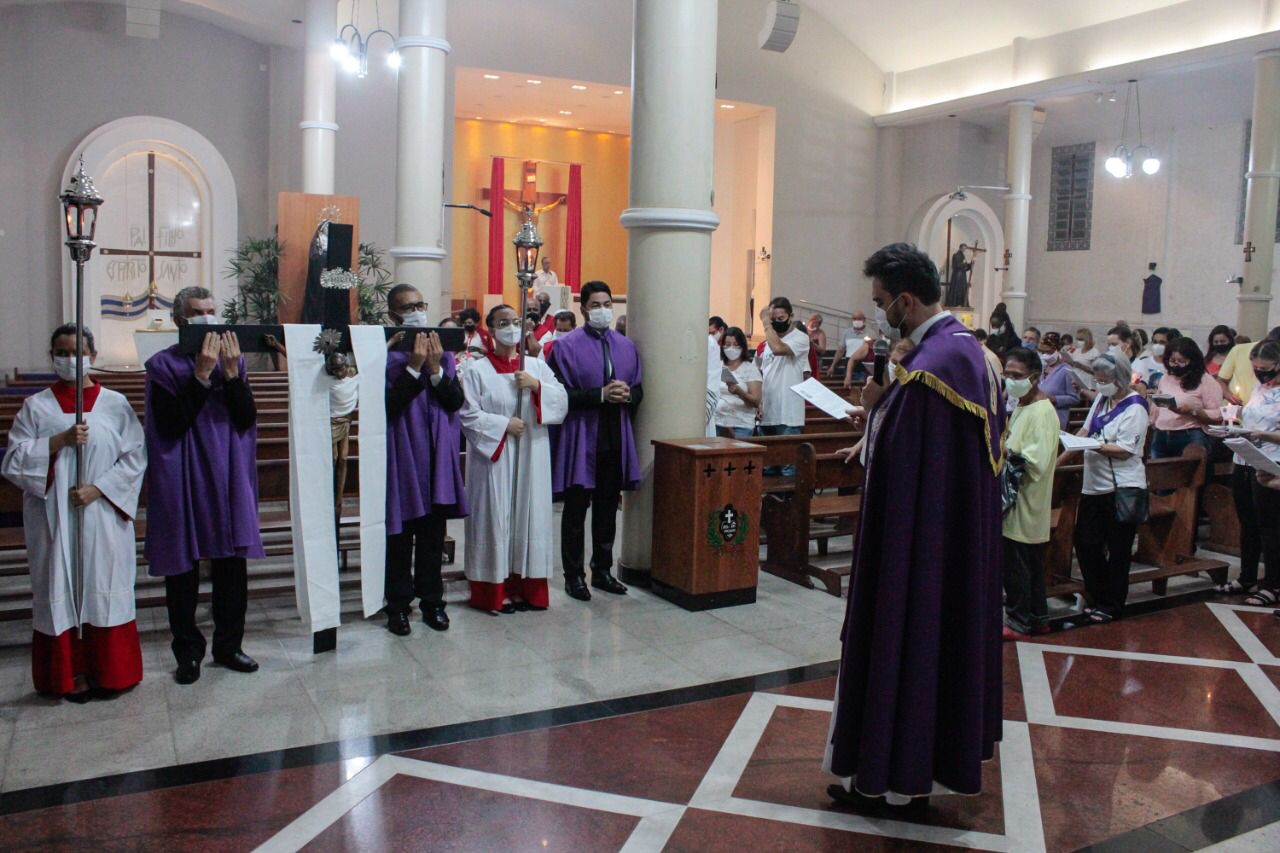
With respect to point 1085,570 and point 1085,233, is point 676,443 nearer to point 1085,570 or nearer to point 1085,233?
point 1085,570


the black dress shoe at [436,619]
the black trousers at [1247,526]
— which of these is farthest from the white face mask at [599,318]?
the black trousers at [1247,526]

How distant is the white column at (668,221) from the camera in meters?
6.14

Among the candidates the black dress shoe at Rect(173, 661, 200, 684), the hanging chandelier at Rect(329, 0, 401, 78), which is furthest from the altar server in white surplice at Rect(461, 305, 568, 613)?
the hanging chandelier at Rect(329, 0, 401, 78)

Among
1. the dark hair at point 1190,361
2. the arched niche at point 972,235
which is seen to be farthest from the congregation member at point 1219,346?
the arched niche at point 972,235

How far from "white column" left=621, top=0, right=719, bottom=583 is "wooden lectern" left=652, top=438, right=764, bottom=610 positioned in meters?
0.32

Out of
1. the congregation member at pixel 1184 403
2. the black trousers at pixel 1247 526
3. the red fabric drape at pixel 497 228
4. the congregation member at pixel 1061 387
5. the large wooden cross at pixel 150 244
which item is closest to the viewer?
the black trousers at pixel 1247 526

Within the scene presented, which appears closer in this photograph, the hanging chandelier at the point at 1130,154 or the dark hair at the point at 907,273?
the dark hair at the point at 907,273

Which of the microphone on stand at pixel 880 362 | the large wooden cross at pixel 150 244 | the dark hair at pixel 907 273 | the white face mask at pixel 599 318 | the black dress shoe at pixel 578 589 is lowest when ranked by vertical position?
the black dress shoe at pixel 578 589

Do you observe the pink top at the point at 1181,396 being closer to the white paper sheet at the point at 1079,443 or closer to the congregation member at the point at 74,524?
the white paper sheet at the point at 1079,443

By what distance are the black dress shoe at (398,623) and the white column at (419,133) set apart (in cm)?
500

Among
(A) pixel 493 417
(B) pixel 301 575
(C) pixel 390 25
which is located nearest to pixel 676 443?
(A) pixel 493 417

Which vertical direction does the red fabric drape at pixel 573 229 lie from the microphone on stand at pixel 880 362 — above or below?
above

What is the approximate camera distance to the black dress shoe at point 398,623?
518 centimetres

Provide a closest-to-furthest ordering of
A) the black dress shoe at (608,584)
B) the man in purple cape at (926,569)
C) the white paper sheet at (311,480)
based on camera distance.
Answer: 1. the man in purple cape at (926,569)
2. the white paper sheet at (311,480)
3. the black dress shoe at (608,584)
